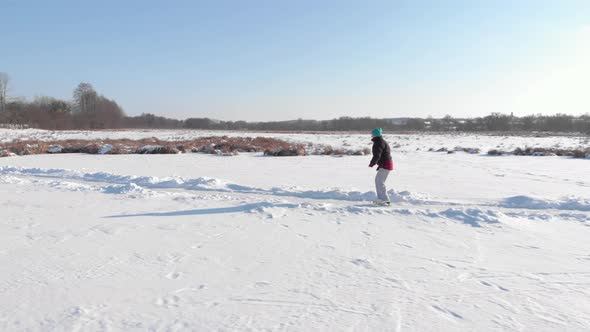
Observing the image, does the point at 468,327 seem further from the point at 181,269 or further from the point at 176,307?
the point at 181,269

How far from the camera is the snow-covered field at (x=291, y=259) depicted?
3.24 m

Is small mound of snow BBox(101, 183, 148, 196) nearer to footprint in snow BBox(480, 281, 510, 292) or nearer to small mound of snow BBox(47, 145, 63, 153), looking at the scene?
footprint in snow BBox(480, 281, 510, 292)

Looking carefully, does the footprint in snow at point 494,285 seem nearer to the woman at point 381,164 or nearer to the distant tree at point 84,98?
the woman at point 381,164

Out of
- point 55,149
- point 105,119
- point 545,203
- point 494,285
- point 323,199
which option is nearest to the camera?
point 494,285

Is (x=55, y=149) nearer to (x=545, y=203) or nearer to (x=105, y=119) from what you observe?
(x=545, y=203)

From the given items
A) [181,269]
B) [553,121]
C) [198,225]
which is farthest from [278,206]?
[553,121]

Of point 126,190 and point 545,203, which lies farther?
point 126,190

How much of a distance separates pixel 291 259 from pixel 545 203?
21.1 ft

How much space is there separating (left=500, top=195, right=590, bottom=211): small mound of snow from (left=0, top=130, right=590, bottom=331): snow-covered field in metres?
0.04

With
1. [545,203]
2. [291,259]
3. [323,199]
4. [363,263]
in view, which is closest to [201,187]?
[323,199]

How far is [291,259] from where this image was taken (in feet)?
15.2

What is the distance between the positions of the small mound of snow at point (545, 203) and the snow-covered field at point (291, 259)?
0.12ft

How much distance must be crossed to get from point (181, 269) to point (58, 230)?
294 cm

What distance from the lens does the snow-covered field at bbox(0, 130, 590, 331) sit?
324cm
